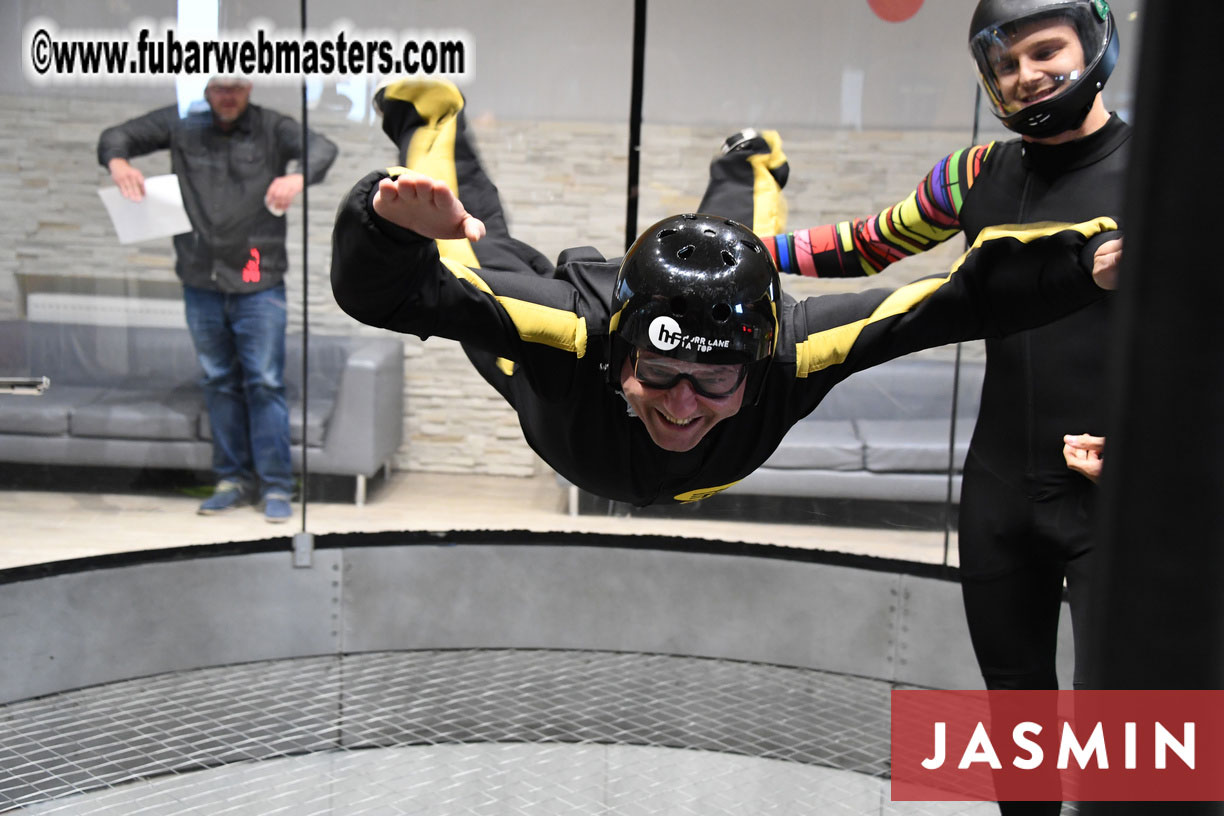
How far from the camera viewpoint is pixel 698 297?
1.49 metres

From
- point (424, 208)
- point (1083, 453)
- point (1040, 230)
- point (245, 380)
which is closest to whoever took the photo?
point (424, 208)

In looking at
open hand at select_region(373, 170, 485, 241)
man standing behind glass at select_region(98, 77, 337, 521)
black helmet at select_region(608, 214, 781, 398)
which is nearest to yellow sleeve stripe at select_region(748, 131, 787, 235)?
black helmet at select_region(608, 214, 781, 398)

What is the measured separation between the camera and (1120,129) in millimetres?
1848

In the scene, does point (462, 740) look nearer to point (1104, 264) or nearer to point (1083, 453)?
point (1083, 453)

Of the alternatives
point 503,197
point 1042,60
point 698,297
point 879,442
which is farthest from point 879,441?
point 698,297

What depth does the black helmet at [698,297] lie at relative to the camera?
4.89 feet

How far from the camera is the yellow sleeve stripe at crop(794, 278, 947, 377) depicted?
1.66 meters

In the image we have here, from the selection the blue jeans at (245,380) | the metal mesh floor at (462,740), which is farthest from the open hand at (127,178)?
the metal mesh floor at (462,740)

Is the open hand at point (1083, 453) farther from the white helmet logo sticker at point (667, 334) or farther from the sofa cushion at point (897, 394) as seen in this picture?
the sofa cushion at point (897, 394)

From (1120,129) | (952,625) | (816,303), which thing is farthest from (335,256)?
(952,625)

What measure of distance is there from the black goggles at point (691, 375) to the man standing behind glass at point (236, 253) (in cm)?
218

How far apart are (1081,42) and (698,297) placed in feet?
2.52

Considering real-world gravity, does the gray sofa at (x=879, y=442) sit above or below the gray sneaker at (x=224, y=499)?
above

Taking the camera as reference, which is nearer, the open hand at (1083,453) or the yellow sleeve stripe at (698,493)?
the open hand at (1083,453)
